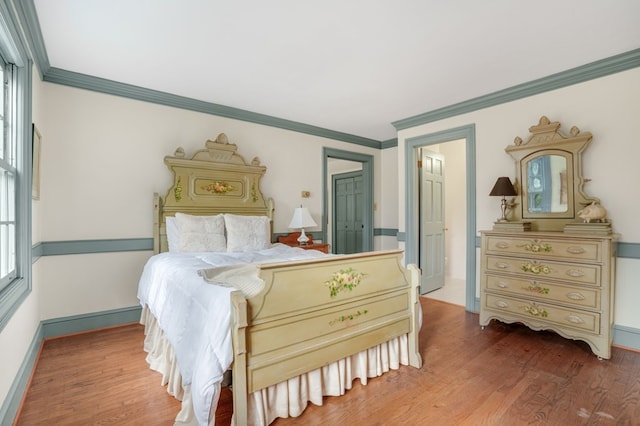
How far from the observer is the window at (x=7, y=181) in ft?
6.06

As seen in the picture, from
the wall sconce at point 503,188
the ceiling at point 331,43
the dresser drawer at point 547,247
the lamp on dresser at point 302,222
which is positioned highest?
the ceiling at point 331,43

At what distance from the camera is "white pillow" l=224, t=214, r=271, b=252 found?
11.0 ft

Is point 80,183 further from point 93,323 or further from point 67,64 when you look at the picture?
point 93,323

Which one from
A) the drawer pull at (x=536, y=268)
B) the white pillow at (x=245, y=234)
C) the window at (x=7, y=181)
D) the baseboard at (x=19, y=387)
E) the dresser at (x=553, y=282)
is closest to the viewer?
the baseboard at (x=19, y=387)

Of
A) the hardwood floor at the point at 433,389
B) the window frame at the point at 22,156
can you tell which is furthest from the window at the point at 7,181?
the hardwood floor at the point at 433,389

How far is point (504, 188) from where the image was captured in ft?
10.6

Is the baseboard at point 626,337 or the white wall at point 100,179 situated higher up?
the white wall at point 100,179

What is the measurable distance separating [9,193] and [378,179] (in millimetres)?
4721

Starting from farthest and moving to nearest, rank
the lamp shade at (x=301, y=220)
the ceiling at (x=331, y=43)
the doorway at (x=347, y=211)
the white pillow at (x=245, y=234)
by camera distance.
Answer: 1. the doorway at (x=347, y=211)
2. the lamp shade at (x=301, y=220)
3. the white pillow at (x=245, y=234)
4. the ceiling at (x=331, y=43)

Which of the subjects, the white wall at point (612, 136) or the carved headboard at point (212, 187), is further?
the carved headboard at point (212, 187)

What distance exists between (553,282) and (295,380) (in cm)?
241

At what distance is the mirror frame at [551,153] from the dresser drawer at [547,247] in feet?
1.38

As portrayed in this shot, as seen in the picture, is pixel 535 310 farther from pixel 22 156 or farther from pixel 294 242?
pixel 22 156

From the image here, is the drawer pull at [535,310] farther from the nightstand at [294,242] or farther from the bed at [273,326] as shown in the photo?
the nightstand at [294,242]
